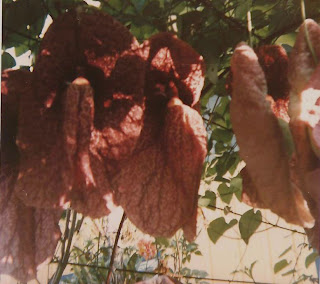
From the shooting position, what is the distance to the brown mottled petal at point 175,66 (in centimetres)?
39

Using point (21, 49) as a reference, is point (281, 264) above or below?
below

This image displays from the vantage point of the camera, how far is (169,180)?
377 millimetres

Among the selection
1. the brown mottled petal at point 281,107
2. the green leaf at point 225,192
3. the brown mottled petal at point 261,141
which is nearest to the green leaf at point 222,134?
the green leaf at point 225,192

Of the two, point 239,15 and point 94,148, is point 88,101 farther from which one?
point 239,15

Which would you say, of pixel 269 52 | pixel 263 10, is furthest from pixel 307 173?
pixel 263 10

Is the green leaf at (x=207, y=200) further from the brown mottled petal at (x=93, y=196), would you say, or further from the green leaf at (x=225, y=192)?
the brown mottled petal at (x=93, y=196)

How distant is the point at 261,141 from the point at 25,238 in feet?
0.70

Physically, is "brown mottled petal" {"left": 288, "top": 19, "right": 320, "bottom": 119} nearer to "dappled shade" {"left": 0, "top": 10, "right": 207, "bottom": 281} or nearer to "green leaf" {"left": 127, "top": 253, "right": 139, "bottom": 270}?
"dappled shade" {"left": 0, "top": 10, "right": 207, "bottom": 281}

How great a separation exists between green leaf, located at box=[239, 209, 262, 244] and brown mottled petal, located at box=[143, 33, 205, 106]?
0.29 metres

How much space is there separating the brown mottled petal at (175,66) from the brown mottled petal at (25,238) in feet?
0.47

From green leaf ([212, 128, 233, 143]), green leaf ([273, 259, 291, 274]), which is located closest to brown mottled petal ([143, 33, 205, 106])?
green leaf ([212, 128, 233, 143])

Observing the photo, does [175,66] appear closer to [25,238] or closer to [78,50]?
[78,50]

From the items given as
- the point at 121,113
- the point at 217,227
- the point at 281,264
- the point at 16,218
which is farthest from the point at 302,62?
the point at 281,264

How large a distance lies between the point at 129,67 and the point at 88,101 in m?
0.04
